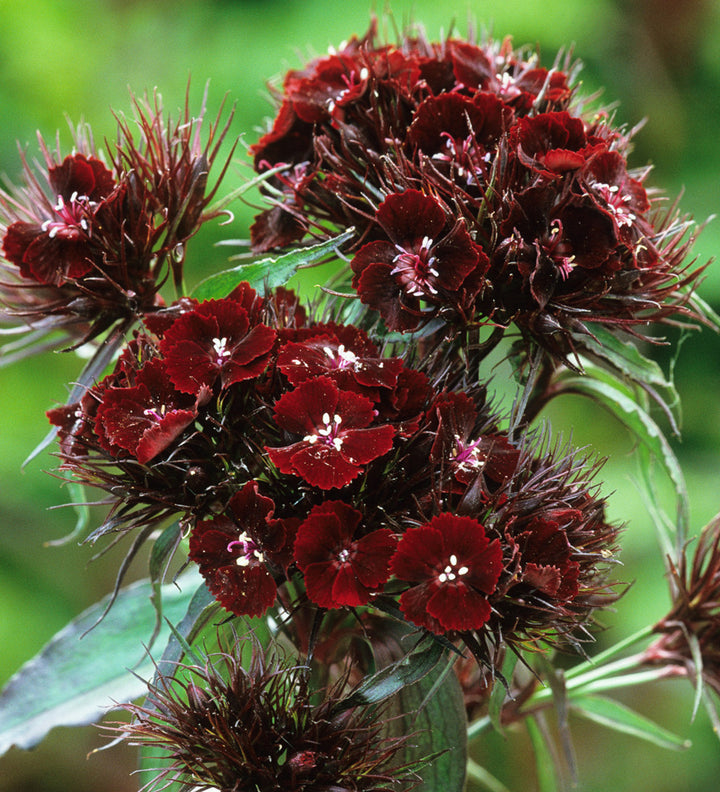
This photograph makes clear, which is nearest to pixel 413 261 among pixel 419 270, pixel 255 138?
pixel 419 270

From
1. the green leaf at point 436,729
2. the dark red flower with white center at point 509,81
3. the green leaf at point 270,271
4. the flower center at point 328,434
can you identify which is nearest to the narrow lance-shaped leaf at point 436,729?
the green leaf at point 436,729

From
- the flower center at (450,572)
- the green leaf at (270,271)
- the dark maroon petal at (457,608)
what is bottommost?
the dark maroon petal at (457,608)

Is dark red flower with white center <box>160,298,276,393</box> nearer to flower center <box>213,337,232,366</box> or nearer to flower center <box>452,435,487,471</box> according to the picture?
flower center <box>213,337,232,366</box>

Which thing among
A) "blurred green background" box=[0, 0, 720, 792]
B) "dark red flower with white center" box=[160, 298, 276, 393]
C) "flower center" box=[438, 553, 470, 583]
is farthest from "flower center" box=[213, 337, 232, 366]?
"blurred green background" box=[0, 0, 720, 792]

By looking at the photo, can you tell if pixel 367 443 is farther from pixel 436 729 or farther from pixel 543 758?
pixel 543 758

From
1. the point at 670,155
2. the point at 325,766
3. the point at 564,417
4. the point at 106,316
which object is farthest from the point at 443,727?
the point at 670,155

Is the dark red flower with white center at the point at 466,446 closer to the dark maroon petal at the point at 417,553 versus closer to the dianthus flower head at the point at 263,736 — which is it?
the dark maroon petal at the point at 417,553

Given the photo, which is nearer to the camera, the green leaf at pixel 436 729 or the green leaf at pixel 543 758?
the green leaf at pixel 436 729
